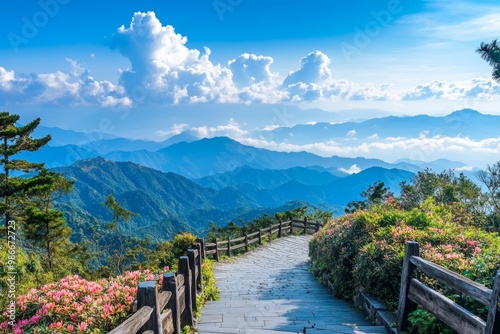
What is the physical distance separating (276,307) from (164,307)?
120 inches

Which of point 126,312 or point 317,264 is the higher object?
point 126,312

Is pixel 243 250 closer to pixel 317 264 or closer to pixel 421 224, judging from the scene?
pixel 317 264

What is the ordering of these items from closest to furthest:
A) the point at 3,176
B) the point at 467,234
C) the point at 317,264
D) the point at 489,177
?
1. the point at 467,234
2. the point at 317,264
3. the point at 489,177
4. the point at 3,176

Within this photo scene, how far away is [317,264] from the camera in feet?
36.7

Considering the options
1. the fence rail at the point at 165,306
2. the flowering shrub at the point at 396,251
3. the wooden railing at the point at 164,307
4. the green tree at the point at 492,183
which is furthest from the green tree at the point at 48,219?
the green tree at the point at 492,183

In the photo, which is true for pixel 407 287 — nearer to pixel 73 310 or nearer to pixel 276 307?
pixel 276 307

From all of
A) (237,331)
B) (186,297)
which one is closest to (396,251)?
(237,331)

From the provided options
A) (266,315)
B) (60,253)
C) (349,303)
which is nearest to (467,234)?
(349,303)

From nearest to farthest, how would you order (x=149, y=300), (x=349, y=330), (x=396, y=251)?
(x=149, y=300), (x=349, y=330), (x=396, y=251)

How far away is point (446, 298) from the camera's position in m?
3.62

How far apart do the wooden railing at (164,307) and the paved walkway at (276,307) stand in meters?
0.53

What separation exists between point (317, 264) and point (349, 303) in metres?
3.74

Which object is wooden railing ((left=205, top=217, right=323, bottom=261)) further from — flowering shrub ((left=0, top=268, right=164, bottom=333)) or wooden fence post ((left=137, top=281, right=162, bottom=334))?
wooden fence post ((left=137, top=281, right=162, bottom=334))

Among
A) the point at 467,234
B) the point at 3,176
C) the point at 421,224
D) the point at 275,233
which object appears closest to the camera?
the point at 467,234
